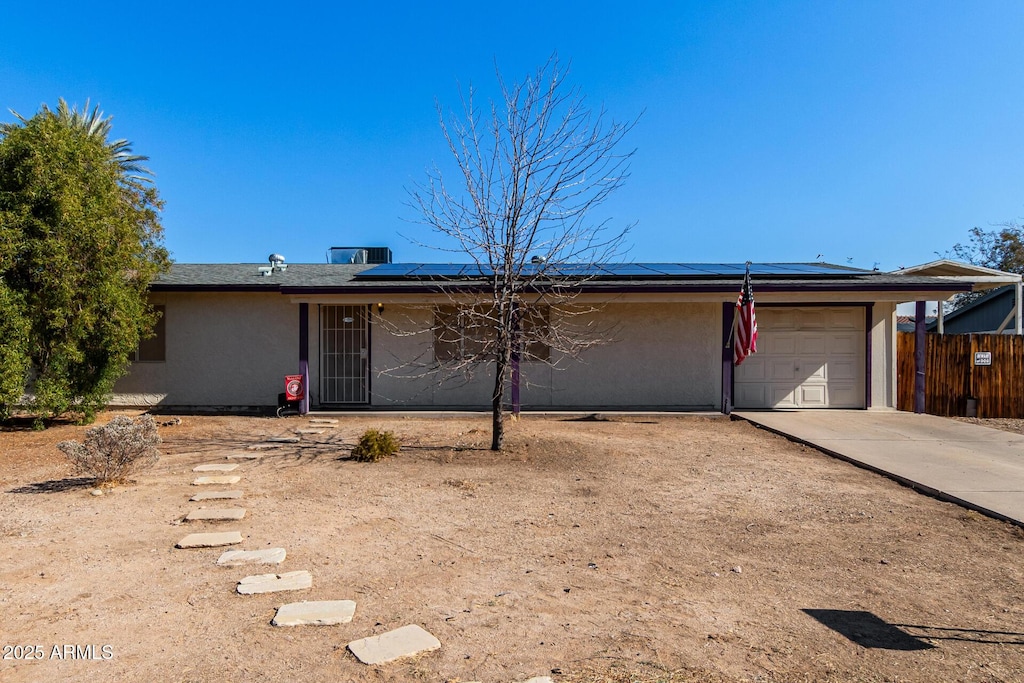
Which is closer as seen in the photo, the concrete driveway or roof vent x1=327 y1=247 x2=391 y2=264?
the concrete driveway

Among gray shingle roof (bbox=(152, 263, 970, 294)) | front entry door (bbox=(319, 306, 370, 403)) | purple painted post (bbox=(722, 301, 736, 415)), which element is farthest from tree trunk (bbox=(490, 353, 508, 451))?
front entry door (bbox=(319, 306, 370, 403))

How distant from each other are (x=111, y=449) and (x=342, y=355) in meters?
7.23

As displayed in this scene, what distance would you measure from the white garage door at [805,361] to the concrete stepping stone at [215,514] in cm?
1025

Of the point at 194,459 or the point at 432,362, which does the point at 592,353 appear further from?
the point at 194,459

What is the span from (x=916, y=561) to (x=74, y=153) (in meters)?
12.4

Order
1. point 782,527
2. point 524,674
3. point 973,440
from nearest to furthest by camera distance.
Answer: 1. point 524,674
2. point 782,527
3. point 973,440

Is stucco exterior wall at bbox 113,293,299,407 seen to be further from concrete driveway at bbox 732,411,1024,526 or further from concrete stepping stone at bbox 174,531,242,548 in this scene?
concrete driveway at bbox 732,411,1024,526

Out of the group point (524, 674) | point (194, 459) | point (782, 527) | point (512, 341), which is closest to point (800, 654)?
point (524, 674)

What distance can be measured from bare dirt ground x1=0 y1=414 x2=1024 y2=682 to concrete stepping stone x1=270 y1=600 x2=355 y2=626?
68mm

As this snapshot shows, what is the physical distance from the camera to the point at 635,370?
13.1 meters

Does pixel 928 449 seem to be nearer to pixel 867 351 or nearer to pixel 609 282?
pixel 867 351

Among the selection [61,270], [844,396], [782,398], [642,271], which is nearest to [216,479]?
[61,270]

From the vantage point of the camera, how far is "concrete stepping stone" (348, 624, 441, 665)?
3.18 meters

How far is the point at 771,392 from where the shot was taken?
1318 cm
